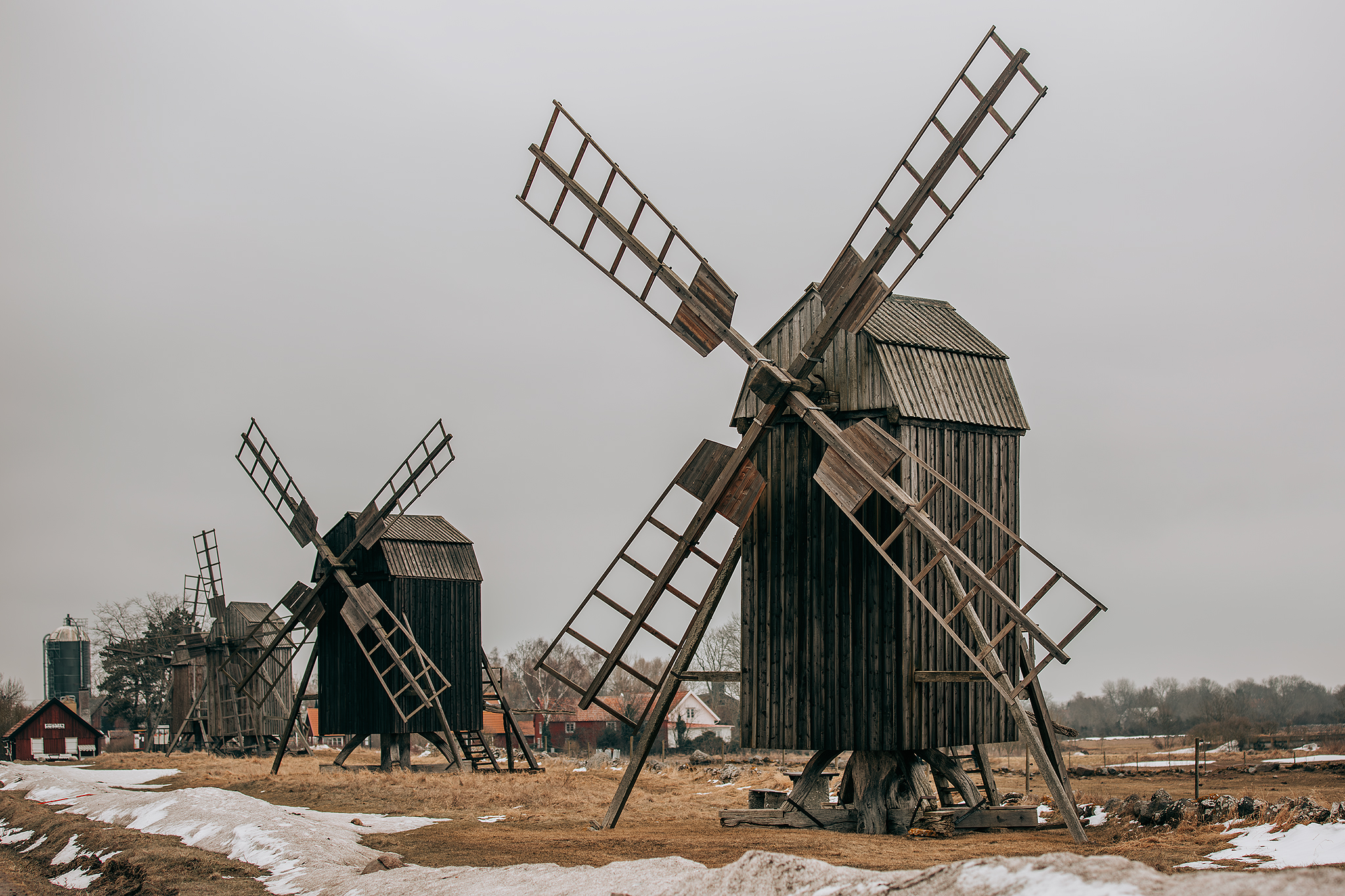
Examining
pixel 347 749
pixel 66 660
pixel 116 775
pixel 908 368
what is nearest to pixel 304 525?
pixel 347 749

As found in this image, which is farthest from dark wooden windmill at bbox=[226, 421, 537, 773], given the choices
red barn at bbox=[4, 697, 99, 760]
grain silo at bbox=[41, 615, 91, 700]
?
grain silo at bbox=[41, 615, 91, 700]

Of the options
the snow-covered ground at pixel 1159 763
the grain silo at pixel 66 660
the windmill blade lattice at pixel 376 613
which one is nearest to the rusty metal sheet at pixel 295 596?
the windmill blade lattice at pixel 376 613

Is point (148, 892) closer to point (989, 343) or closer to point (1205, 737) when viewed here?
point (989, 343)

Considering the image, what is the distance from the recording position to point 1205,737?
4153cm

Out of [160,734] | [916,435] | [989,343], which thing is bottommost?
[160,734]

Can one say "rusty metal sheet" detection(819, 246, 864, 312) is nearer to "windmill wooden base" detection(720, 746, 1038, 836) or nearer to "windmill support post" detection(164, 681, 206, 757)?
"windmill wooden base" detection(720, 746, 1038, 836)

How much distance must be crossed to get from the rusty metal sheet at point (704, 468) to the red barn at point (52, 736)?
136ft

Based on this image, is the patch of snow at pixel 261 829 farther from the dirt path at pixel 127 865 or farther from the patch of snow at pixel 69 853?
the patch of snow at pixel 69 853

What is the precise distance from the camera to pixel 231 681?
139 ft

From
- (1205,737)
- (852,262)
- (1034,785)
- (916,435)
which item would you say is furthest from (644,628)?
(1205,737)

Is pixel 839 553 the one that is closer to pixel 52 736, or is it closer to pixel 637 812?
pixel 637 812

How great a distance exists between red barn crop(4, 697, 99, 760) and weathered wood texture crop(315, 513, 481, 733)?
936 inches

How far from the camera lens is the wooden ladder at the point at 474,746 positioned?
2891 cm

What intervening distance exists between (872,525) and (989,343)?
3529mm
